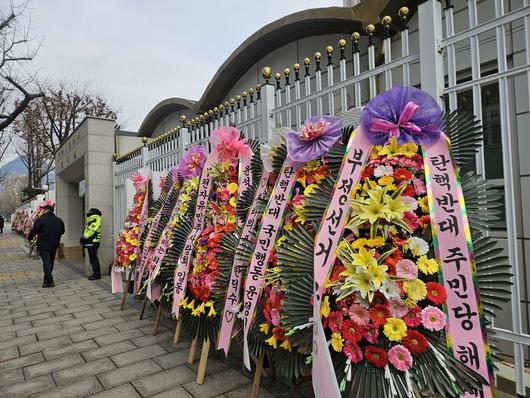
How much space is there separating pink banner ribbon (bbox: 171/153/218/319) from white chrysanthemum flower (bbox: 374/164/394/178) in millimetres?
1800

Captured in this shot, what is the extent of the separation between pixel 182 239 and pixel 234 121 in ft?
4.97

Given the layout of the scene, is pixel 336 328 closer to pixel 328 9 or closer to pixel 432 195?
pixel 432 195

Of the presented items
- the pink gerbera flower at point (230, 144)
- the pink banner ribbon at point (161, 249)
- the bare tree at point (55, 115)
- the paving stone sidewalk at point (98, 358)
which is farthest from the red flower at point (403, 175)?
the bare tree at point (55, 115)

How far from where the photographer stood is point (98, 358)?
338 centimetres

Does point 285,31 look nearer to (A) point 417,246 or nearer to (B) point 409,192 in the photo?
(B) point 409,192

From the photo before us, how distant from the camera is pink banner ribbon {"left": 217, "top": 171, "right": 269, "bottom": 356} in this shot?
8.40ft

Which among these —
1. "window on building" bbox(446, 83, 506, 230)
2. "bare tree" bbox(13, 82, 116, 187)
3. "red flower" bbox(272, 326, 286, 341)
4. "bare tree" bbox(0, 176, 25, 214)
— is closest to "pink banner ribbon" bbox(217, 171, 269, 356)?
"red flower" bbox(272, 326, 286, 341)

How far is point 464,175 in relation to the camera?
1.82 m

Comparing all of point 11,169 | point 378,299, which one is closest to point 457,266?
point 378,299

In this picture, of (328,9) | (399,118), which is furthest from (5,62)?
(399,118)

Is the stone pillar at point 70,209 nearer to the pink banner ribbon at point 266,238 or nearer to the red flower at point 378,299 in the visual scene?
the pink banner ribbon at point 266,238

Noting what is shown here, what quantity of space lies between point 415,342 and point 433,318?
127 mm

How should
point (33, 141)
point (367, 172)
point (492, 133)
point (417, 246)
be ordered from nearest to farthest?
point (417, 246), point (367, 172), point (492, 133), point (33, 141)

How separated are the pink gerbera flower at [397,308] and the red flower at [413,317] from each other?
0.07ft
